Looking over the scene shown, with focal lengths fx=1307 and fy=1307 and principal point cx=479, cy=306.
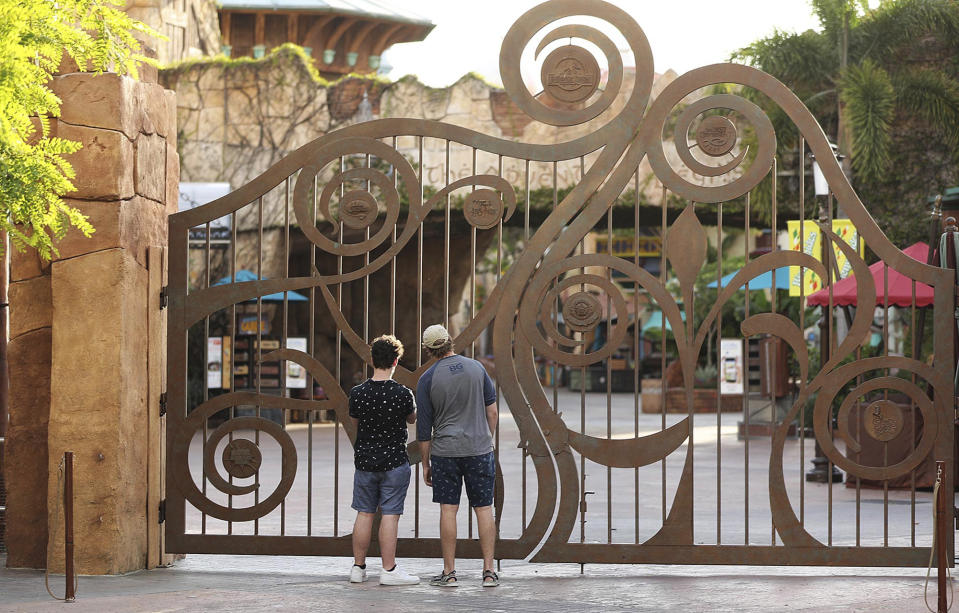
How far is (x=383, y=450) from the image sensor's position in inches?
296

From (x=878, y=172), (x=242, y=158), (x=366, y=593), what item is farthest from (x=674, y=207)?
(x=366, y=593)

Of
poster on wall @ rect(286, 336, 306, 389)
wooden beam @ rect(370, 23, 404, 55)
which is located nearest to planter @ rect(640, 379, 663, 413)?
poster on wall @ rect(286, 336, 306, 389)

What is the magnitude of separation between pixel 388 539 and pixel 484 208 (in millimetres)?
2038

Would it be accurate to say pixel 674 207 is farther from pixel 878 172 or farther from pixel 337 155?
pixel 337 155

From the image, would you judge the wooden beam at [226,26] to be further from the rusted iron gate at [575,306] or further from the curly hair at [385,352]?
the curly hair at [385,352]

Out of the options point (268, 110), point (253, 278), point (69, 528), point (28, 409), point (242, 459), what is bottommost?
point (69, 528)

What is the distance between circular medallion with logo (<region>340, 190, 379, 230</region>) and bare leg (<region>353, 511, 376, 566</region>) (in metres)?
1.75

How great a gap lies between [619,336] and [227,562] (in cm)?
310

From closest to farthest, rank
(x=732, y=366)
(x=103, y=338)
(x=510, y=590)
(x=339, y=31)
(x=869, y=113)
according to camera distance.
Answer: (x=510, y=590) → (x=103, y=338) → (x=869, y=113) → (x=732, y=366) → (x=339, y=31)

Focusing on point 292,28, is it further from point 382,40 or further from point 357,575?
point 357,575

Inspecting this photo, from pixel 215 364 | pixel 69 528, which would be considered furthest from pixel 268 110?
pixel 69 528

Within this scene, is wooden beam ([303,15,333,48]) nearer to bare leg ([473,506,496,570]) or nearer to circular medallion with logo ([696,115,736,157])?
circular medallion with logo ([696,115,736,157])

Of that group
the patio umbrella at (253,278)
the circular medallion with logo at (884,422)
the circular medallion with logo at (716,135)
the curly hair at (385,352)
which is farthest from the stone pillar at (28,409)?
the patio umbrella at (253,278)

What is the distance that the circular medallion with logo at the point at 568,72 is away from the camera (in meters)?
7.91
